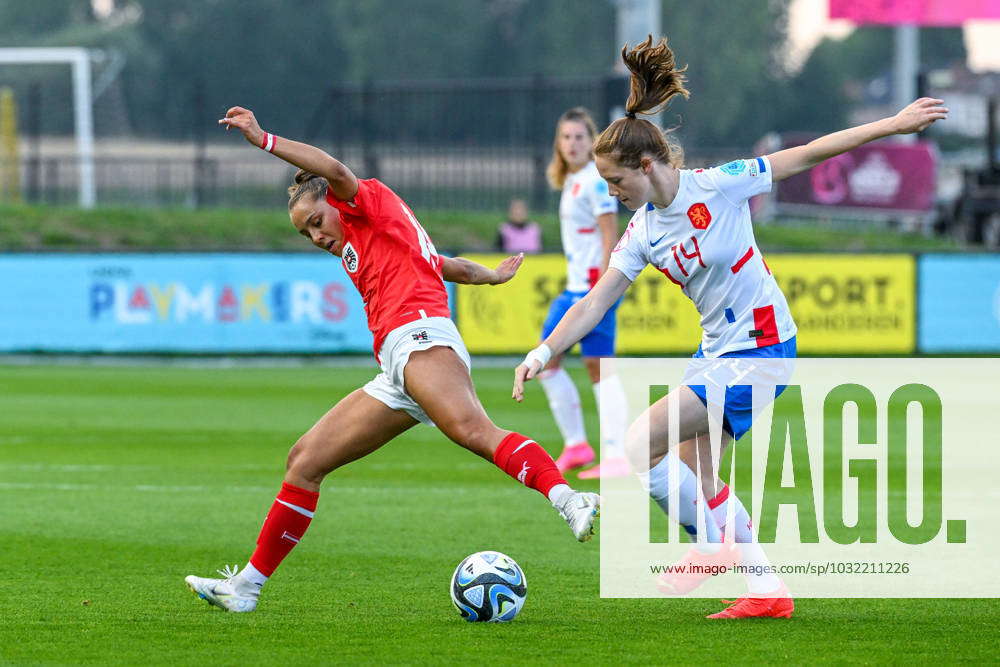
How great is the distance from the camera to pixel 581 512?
5855mm

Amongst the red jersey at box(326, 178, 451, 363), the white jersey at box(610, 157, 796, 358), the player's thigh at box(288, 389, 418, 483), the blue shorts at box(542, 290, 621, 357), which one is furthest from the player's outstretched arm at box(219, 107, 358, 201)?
the blue shorts at box(542, 290, 621, 357)

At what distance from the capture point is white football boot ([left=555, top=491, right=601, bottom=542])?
5801mm

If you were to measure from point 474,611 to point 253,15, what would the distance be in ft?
210

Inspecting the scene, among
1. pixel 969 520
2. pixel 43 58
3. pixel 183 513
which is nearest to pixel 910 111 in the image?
pixel 969 520

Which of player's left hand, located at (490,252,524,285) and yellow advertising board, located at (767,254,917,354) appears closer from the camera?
player's left hand, located at (490,252,524,285)

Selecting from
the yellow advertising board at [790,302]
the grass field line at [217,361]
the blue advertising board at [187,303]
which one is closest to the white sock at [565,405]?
the yellow advertising board at [790,302]

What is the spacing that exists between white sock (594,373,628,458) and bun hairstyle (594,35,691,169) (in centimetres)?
423

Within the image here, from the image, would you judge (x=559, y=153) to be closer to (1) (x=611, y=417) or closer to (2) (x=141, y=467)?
(1) (x=611, y=417)

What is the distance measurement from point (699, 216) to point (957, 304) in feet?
44.2

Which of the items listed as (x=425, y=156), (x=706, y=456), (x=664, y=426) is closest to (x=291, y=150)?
(x=664, y=426)

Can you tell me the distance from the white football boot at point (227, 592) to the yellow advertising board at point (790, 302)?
39.6 ft

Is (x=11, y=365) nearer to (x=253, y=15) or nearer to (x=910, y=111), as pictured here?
(x=910, y=111)

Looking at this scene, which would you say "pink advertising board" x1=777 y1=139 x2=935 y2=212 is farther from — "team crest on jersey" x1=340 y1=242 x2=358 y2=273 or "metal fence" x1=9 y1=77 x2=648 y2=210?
"team crest on jersey" x1=340 y1=242 x2=358 y2=273

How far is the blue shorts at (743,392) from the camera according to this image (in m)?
6.24
